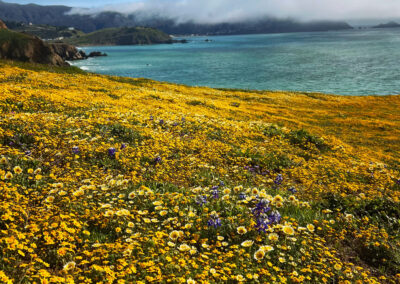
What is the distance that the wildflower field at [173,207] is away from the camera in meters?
4.74

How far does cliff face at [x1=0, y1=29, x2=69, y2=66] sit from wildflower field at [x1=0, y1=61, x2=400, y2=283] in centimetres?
3112

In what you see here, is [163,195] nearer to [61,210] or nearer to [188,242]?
[188,242]

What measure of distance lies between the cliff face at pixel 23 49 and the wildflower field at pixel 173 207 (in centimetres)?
3112

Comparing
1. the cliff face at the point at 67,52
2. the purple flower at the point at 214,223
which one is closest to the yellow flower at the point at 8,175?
the purple flower at the point at 214,223

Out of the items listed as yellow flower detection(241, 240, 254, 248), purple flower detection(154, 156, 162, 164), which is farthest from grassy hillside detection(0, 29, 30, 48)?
yellow flower detection(241, 240, 254, 248)

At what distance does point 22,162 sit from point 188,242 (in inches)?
222

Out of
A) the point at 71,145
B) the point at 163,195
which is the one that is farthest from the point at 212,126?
the point at 163,195

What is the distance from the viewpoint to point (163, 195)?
7.08 metres

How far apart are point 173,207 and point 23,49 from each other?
146 feet

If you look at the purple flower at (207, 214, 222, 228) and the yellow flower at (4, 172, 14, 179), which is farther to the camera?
the yellow flower at (4, 172, 14, 179)

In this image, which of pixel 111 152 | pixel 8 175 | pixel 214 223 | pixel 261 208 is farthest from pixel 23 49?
pixel 261 208

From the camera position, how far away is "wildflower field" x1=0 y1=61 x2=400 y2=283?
474cm

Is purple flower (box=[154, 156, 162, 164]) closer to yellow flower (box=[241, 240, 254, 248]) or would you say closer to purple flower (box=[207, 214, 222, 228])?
purple flower (box=[207, 214, 222, 228])

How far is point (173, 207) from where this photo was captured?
21.7ft
